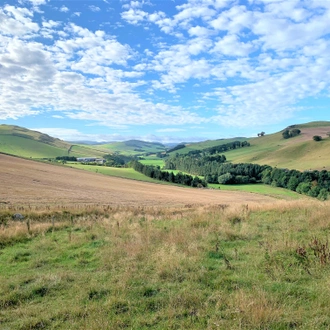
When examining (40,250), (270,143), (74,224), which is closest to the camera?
(40,250)

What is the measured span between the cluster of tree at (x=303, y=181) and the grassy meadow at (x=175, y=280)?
6678 centimetres

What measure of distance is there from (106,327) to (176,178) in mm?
80894

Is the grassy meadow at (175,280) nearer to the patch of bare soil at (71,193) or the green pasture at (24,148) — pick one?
the patch of bare soil at (71,193)

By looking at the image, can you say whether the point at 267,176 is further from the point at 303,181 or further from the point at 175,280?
the point at 175,280

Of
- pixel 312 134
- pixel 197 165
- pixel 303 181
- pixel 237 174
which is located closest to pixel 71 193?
pixel 303 181

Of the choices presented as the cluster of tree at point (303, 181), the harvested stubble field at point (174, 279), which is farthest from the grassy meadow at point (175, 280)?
the cluster of tree at point (303, 181)

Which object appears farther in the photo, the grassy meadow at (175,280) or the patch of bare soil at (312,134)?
the patch of bare soil at (312,134)

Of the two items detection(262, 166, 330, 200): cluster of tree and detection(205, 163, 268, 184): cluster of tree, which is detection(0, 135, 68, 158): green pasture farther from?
detection(262, 166, 330, 200): cluster of tree

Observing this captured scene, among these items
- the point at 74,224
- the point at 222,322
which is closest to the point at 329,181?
the point at 74,224

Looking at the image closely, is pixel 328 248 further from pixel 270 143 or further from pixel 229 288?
pixel 270 143

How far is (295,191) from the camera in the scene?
76.3 meters

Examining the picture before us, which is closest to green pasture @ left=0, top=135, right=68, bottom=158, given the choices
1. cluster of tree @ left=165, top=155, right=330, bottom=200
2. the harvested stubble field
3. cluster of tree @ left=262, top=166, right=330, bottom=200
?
cluster of tree @ left=165, top=155, right=330, bottom=200

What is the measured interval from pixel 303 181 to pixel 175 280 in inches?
3227

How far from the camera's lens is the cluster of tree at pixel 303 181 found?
2776 inches
